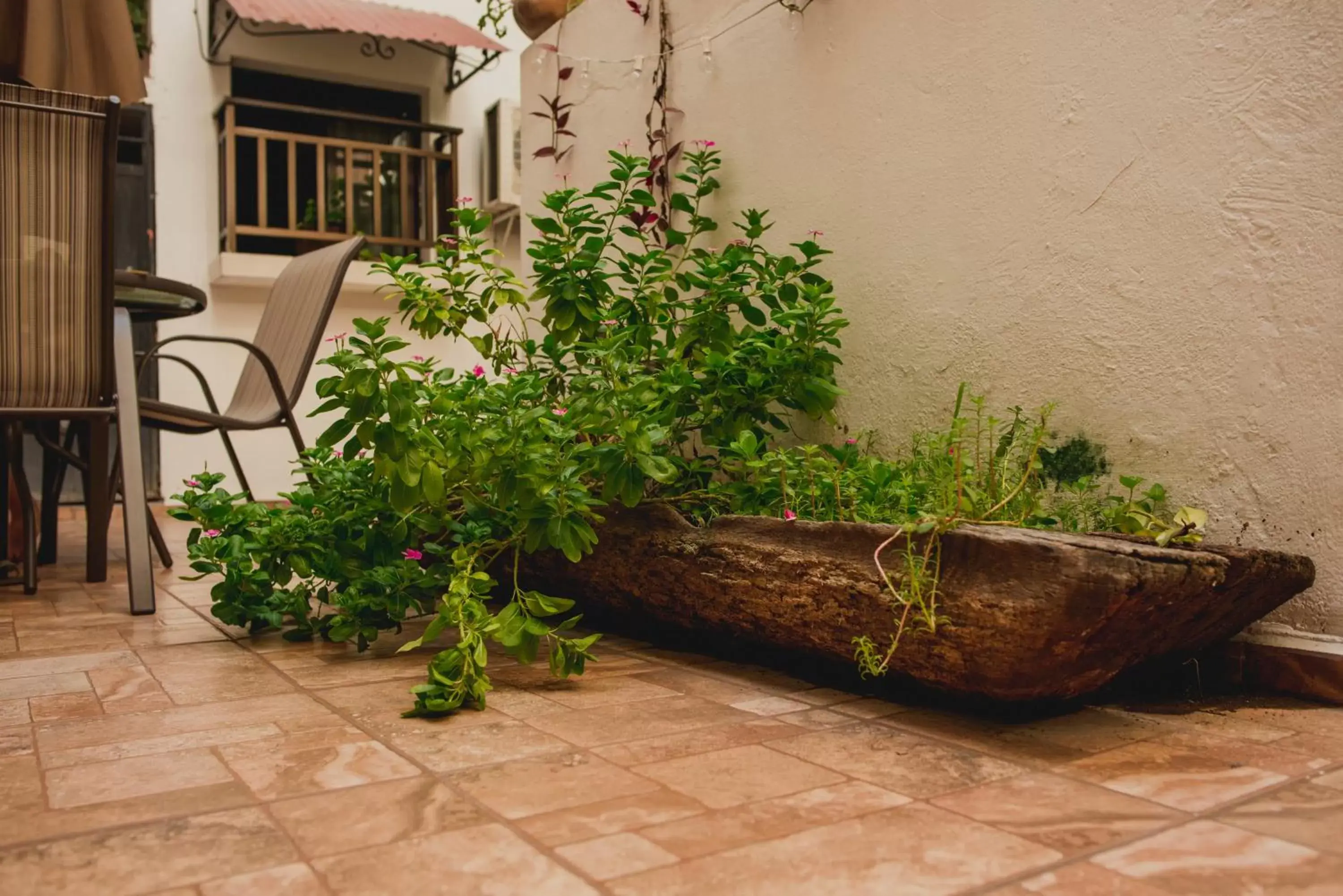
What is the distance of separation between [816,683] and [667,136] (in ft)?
6.32

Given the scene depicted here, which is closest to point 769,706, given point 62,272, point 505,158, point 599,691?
point 599,691

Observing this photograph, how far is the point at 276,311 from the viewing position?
3.67 meters

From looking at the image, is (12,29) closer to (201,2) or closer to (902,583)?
(902,583)

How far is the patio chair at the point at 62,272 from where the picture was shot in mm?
2398

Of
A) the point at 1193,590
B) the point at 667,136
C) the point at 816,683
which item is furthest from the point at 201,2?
the point at 1193,590

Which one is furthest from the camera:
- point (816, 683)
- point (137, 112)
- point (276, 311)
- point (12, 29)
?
point (137, 112)

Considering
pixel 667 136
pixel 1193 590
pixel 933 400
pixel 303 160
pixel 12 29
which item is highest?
pixel 303 160

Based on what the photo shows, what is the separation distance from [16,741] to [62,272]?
52.9 inches

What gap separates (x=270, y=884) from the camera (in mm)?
1015

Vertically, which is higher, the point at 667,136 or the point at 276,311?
the point at 667,136

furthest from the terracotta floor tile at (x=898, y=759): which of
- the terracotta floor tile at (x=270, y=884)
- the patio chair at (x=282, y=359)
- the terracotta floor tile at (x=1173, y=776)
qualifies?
the patio chair at (x=282, y=359)

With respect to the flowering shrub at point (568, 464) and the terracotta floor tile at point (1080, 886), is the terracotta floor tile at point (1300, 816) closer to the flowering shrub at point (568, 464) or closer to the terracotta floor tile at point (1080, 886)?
the terracotta floor tile at point (1080, 886)

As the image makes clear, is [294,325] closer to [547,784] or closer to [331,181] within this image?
[547,784]

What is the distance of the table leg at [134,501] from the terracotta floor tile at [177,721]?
3.13ft
